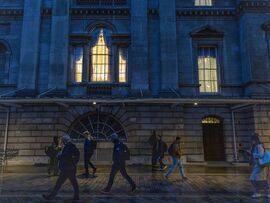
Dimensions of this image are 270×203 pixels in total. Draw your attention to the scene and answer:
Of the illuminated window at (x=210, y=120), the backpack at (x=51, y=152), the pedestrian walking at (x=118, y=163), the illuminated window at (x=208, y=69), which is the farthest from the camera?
the illuminated window at (x=208, y=69)

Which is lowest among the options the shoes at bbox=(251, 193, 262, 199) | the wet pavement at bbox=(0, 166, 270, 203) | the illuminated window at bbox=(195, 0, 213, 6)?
the wet pavement at bbox=(0, 166, 270, 203)

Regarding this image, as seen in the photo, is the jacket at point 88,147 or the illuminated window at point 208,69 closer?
the jacket at point 88,147

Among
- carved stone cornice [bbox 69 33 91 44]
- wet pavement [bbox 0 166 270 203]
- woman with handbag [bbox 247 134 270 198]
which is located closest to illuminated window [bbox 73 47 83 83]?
carved stone cornice [bbox 69 33 91 44]

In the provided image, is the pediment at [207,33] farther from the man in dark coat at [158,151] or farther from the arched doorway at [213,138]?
the man in dark coat at [158,151]

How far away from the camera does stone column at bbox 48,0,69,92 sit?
51.7 ft

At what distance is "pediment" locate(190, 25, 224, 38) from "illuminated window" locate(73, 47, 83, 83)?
838 centimetres

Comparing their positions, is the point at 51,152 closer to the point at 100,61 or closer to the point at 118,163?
the point at 118,163

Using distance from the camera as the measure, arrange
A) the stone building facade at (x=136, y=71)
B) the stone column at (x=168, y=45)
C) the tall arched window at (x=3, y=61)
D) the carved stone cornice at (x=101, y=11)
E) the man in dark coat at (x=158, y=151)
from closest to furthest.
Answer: the man in dark coat at (x=158, y=151) < the stone building facade at (x=136, y=71) < the stone column at (x=168, y=45) < the tall arched window at (x=3, y=61) < the carved stone cornice at (x=101, y=11)

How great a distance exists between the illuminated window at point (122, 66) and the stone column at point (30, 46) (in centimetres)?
593

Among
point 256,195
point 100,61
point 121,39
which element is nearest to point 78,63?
point 100,61

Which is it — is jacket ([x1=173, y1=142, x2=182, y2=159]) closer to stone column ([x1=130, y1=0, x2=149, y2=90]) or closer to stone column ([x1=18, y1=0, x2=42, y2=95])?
stone column ([x1=130, y1=0, x2=149, y2=90])

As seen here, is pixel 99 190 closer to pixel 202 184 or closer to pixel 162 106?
pixel 202 184

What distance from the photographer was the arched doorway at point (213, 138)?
52.5ft

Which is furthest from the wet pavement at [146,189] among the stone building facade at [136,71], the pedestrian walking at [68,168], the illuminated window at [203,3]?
the illuminated window at [203,3]
